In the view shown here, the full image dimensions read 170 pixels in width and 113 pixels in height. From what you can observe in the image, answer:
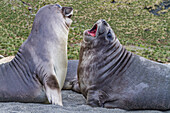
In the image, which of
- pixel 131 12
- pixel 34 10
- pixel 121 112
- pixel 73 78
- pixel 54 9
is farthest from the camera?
pixel 131 12

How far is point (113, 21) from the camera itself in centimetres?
2866

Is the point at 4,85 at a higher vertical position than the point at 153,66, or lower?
lower

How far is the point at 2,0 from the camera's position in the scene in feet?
99.7

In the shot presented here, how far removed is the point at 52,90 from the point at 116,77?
45.9 inches

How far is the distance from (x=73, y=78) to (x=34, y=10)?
986 inches

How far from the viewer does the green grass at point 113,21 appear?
18.9m

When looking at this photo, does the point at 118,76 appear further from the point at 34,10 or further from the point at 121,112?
the point at 34,10

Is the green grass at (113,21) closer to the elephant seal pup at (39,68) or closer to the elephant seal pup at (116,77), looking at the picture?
the elephant seal pup at (39,68)

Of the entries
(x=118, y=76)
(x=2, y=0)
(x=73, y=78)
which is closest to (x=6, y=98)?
(x=73, y=78)

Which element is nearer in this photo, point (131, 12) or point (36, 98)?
point (36, 98)

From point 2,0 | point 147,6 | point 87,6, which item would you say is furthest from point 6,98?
point 147,6

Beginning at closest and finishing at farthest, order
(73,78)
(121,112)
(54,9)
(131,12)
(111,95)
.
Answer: (121,112) → (111,95) → (54,9) → (73,78) → (131,12)

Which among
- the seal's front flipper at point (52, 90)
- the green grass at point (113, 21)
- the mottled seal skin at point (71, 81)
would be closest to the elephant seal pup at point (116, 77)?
the seal's front flipper at point (52, 90)

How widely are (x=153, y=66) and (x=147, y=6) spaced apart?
33.5 meters
